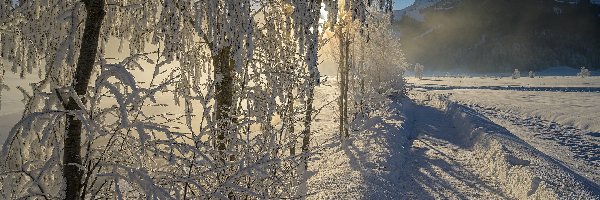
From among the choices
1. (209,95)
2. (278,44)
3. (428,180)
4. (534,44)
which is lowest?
(428,180)

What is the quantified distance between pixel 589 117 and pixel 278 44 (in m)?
16.5

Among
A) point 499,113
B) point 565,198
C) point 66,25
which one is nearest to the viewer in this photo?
point 66,25

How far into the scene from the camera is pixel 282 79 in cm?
411

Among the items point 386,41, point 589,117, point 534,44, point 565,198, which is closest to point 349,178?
point 565,198

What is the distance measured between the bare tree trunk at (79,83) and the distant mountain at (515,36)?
5125 inches

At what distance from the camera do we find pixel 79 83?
2.48 metres

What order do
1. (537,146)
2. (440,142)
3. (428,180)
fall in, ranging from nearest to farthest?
(428,180), (537,146), (440,142)

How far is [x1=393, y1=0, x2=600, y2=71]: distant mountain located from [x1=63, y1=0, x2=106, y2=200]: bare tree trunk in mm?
130186

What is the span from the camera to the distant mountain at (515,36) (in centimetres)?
11388

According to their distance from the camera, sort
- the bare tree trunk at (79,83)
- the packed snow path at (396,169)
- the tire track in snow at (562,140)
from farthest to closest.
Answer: the tire track in snow at (562,140), the packed snow path at (396,169), the bare tree trunk at (79,83)

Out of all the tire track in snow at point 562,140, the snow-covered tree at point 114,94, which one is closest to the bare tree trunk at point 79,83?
the snow-covered tree at point 114,94

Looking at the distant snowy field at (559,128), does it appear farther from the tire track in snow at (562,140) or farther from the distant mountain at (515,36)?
the distant mountain at (515,36)

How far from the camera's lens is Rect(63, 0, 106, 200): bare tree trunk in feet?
8.09

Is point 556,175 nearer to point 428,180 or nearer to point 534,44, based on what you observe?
point 428,180
